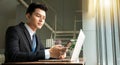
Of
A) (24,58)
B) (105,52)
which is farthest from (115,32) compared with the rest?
(24,58)

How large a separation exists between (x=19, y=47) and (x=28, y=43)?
0.25ft

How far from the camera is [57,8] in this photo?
416 centimetres

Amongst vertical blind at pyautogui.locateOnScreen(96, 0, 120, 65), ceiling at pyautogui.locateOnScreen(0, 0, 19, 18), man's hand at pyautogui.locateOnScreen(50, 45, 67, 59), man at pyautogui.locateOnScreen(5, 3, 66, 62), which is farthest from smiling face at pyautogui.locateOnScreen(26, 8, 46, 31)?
ceiling at pyautogui.locateOnScreen(0, 0, 19, 18)

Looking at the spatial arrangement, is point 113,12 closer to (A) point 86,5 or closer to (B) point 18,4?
(A) point 86,5

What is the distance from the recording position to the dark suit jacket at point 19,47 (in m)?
1.09

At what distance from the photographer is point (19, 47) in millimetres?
1229

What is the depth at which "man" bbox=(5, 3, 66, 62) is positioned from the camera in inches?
43.1

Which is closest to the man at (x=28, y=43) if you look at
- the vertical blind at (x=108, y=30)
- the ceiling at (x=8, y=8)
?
the vertical blind at (x=108, y=30)

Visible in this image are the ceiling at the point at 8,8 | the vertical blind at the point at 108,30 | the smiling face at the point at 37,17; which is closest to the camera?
the smiling face at the point at 37,17

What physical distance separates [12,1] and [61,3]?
1290 millimetres

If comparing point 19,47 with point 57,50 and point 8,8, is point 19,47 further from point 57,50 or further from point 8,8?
point 8,8

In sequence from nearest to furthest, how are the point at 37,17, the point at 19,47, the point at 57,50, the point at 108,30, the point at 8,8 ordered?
the point at 57,50
the point at 19,47
the point at 37,17
the point at 108,30
the point at 8,8

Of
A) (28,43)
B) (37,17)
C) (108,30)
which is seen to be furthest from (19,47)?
(108,30)

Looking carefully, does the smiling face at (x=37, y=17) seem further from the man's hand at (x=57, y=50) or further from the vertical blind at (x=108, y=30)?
the vertical blind at (x=108, y=30)
